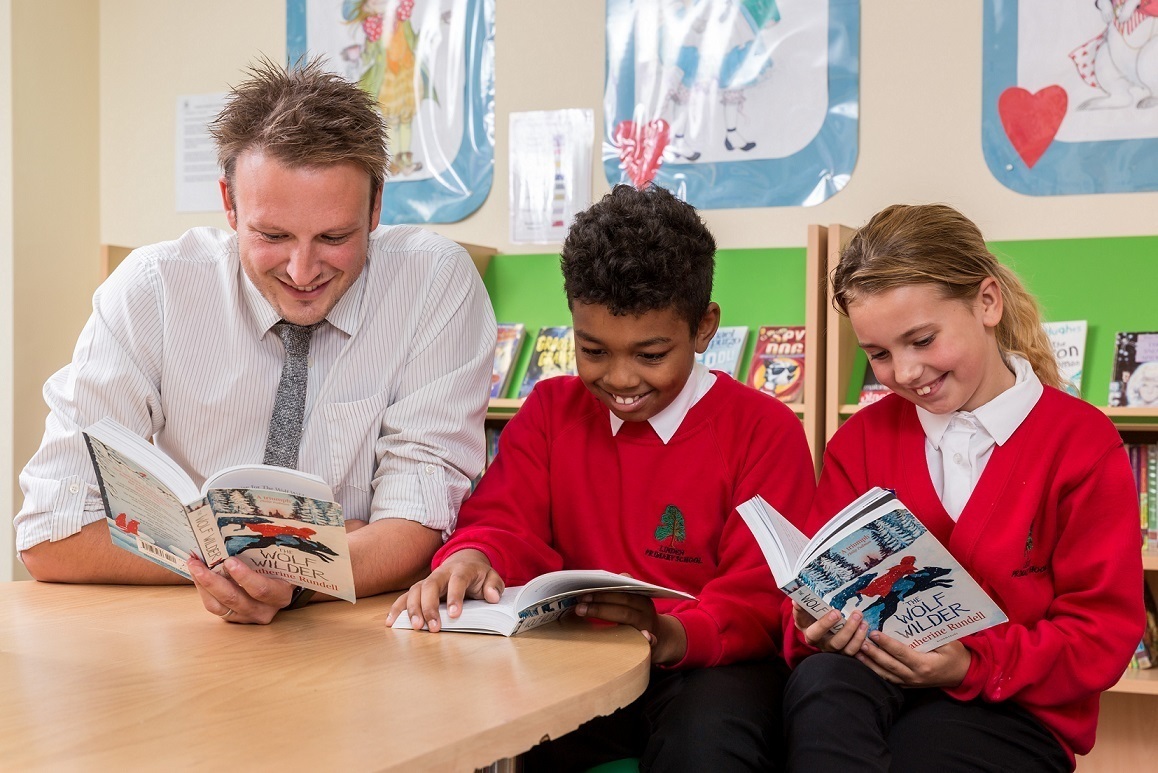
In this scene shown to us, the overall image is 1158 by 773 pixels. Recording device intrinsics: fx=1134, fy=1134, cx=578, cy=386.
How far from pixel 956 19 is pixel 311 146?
2.03 meters

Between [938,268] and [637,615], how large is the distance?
0.65 metres

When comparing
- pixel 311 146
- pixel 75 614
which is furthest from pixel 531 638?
pixel 311 146

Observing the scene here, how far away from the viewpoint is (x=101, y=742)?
0.90 meters

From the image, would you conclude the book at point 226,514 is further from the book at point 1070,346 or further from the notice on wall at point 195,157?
the notice on wall at point 195,157

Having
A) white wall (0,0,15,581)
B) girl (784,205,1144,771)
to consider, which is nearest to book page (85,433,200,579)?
girl (784,205,1144,771)

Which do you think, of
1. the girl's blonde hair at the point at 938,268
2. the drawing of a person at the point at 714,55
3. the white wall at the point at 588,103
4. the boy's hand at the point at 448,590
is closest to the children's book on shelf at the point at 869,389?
the white wall at the point at 588,103

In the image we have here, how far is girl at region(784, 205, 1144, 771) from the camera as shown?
1.41 m

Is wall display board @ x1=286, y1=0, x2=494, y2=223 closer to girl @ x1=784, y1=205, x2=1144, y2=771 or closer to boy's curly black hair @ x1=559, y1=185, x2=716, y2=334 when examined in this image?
boy's curly black hair @ x1=559, y1=185, x2=716, y2=334

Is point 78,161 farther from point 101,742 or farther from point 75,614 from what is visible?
point 101,742

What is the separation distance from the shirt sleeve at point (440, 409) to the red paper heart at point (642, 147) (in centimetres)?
147

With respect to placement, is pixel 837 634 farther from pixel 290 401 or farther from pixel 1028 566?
pixel 290 401

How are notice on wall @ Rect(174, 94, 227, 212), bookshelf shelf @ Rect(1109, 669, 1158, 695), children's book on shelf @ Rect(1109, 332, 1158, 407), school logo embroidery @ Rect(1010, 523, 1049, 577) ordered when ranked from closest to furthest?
1. school logo embroidery @ Rect(1010, 523, 1049, 577)
2. bookshelf shelf @ Rect(1109, 669, 1158, 695)
3. children's book on shelf @ Rect(1109, 332, 1158, 407)
4. notice on wall @ Rect(174, 94, 227, 212)

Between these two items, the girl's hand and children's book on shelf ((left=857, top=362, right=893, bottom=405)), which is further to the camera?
children's book on shelf ((left=857, top=362, right=893, bottom=405))

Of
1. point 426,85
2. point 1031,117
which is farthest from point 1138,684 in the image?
point 426,85
